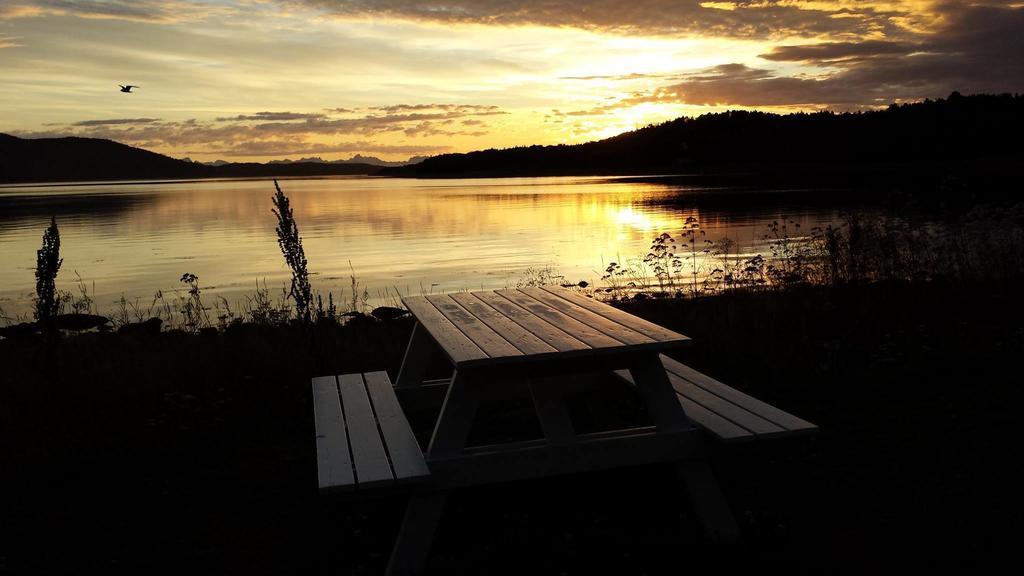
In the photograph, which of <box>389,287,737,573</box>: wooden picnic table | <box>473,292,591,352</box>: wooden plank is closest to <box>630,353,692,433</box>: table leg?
<box>389,287,737,573</box>: wooden picnic table

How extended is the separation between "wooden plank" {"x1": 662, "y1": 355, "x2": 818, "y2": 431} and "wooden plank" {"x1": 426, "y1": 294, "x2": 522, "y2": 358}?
1.29 meters

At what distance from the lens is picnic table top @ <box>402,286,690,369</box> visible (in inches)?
143

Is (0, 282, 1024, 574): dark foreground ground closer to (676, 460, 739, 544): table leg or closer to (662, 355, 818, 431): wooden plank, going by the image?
(676, 460, 739, 544): table leg

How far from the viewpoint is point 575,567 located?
3.79 metres

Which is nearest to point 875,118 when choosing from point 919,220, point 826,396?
point 919,220

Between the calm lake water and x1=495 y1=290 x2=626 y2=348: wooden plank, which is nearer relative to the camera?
x1=495 y1=290 x2=626 y2=348: wooden plank

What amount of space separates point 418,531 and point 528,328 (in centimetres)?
122

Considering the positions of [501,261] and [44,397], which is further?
[501,261]

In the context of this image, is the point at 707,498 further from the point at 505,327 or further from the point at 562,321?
the point at 505,327

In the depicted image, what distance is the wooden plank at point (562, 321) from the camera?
12.4 feet

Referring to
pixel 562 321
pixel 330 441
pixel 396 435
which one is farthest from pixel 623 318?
pixel 330 441

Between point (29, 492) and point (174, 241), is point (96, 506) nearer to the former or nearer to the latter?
point (29, 492)

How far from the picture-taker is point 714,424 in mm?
3795

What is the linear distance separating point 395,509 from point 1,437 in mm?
3297
